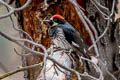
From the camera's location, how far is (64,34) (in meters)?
1.94

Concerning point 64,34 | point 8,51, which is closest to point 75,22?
point 64,34

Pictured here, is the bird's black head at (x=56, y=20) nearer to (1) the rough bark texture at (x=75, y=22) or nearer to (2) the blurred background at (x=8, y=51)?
(1) the rough bark texture at (x=75, y=22)

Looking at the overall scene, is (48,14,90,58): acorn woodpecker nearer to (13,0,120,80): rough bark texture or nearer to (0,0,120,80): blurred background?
(13,0,120,80): rough bark texture

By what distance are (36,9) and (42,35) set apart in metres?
0.18

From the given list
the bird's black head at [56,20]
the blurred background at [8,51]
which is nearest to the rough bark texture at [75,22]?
the bird's black head at [56,20]

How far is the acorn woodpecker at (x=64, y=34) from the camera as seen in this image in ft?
6.11

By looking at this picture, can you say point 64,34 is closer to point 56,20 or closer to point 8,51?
point 56,20

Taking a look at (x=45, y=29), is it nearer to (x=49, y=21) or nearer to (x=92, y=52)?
(x=49, y=21)

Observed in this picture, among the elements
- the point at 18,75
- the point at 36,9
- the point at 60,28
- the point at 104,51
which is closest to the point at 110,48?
the point at 104,51

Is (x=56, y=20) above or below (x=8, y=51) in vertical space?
above

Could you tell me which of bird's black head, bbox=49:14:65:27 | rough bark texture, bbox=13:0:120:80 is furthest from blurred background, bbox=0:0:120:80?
bird's black head, bbox=49:14:65:27

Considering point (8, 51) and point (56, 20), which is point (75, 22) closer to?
point (56, 20)

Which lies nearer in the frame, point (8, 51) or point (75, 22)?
point (75, 22)

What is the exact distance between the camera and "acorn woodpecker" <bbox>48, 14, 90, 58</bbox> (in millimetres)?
1863
